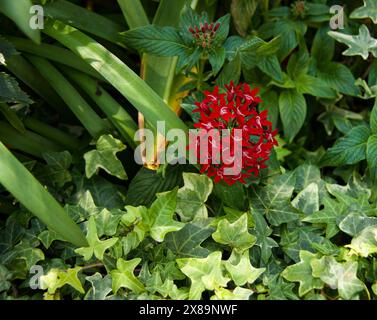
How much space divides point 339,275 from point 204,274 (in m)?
0.23

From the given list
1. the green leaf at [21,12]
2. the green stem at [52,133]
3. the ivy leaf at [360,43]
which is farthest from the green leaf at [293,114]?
the green leaf at [21,12]

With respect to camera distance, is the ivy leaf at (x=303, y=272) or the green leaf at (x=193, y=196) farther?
the green leaf at (x=193, y=196)

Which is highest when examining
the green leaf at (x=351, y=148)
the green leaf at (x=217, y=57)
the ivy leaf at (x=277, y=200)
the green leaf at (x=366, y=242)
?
the green leaf at (x=217, y=57)

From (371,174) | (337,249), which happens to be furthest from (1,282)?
(371,174)

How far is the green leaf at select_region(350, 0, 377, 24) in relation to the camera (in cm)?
129

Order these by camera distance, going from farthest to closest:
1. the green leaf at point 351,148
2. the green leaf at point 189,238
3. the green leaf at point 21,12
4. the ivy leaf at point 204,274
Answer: the green leaf at point 351,148
the green leaf at point 189,238
the ivy leaf at point 204,274
the green leaf at point 21,12

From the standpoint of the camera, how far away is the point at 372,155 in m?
1.23

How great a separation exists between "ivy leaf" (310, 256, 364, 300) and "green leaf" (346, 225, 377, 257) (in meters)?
0.04

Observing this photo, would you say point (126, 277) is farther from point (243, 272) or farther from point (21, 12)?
point (21, 12)

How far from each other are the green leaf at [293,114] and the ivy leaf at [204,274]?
387 millimetres

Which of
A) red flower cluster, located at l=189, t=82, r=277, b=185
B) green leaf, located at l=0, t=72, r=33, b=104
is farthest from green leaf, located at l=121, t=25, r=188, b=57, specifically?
green leaf, located at l=0, t=72, r=33, b=104

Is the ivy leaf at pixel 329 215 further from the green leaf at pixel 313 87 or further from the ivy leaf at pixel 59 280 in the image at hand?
the ivy leaf at pixel 59 280

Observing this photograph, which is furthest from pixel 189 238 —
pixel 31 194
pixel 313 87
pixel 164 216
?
pixel 313 87

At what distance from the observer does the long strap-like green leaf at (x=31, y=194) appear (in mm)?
976
